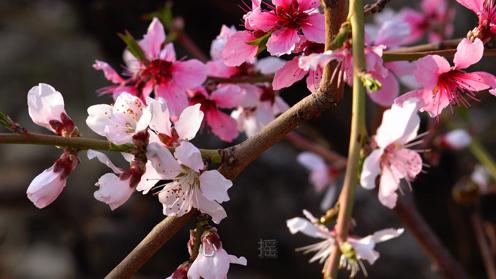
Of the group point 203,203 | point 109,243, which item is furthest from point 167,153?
point 109,243

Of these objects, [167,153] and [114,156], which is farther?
[114,156]

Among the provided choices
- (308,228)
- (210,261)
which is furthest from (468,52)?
(210,261)

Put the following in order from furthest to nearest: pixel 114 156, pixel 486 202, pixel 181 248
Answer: pixel 114 156
pixel 181 248
pixel 486 202

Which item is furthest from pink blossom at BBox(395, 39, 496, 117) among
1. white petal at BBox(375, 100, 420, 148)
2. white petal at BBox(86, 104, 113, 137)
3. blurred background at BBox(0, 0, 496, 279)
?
blurred background at BBox(0, 0, 496, 279)

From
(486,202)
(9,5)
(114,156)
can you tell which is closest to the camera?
(486,202)

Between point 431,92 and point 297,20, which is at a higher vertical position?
point 297,20

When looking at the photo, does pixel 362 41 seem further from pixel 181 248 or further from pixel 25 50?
pixel 25 50

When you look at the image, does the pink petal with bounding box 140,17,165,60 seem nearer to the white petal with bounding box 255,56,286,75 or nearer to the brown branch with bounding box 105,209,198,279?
the white petal with bounding box 255,56,286,75
